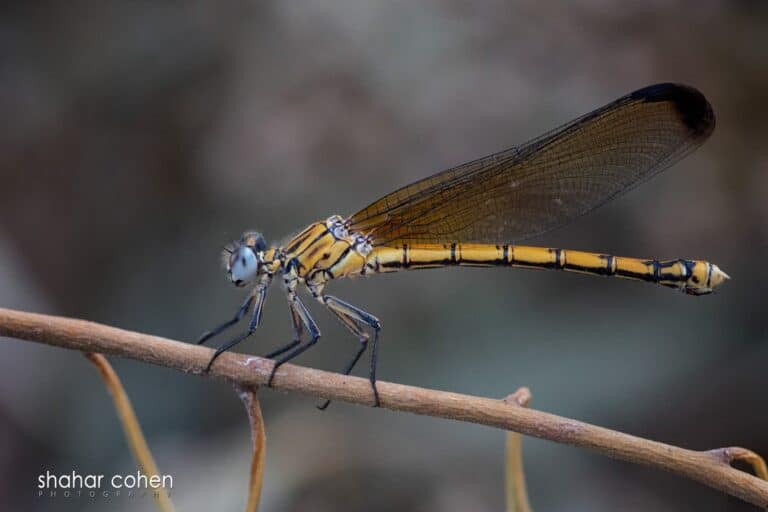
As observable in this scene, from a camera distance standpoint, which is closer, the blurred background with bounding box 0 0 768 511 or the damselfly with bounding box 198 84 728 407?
the damselfly with bounding box 198 84 728 407

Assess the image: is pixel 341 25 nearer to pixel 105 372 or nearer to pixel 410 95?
pixel 410 95

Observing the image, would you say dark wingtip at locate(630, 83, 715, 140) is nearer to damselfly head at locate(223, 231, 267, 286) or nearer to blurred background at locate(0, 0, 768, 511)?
blurred background at locate(0, 0, 768, 511)

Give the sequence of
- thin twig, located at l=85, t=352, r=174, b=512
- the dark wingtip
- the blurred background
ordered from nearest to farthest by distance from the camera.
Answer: thin twig, located at l=85, t=352, r=174, b=512 → the dark wingtip → the blurred background

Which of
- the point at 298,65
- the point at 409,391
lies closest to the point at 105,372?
the point at 409,391

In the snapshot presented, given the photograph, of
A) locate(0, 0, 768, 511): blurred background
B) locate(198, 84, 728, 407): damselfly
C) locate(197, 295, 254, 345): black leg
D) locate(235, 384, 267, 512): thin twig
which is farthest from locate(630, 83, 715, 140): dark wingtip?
locate(235, 384, 267, 512): thin twig

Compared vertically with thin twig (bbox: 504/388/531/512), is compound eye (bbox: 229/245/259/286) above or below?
above

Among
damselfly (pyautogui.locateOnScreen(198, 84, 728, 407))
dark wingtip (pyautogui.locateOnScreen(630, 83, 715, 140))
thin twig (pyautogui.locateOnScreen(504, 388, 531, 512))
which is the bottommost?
thin twig (pyautogui.locateOnScreen(504, 388, 531, 512))

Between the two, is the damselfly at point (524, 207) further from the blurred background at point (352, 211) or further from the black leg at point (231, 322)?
the blurred background at point (352, 211)
